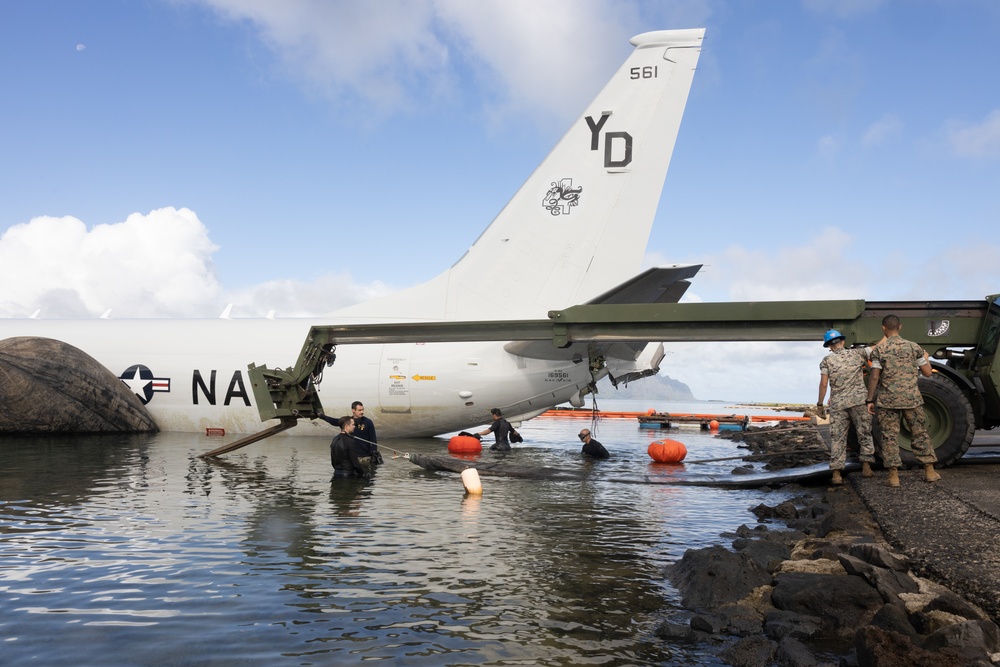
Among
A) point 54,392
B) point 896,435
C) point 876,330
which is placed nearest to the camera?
point 896,435

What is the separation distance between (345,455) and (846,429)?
9.29 meters

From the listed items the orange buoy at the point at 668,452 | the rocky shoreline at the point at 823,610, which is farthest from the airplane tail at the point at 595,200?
the rocky shoreline at the point at 823,610

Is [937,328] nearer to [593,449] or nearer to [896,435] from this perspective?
[896,435]

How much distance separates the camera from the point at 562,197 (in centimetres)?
2130

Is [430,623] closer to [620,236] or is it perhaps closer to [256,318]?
[620,236]

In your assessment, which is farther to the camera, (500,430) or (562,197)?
(500,430)

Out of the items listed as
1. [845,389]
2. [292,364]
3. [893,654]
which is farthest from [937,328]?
[292,364]

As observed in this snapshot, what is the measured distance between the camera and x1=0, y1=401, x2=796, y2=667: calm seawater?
221 inches

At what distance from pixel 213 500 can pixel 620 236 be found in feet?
43.5

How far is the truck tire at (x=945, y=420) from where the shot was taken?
38.4ft

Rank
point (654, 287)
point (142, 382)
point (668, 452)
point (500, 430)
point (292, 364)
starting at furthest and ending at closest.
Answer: point (142, 382) < point (292, 364) < point (500, 430) < point (668, 452) < point (654, 287)

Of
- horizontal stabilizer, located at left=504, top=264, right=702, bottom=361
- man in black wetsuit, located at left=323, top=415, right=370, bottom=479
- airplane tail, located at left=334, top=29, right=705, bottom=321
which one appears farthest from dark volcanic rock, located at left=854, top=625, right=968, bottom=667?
airplane tail, located at left=334, top=29, right=705, bottom=321

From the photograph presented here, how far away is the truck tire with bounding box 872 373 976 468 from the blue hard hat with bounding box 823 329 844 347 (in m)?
1.41

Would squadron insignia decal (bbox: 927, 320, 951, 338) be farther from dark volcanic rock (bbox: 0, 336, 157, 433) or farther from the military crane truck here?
dark volcanic rock (bbox: 0, 336, 157, 433)
